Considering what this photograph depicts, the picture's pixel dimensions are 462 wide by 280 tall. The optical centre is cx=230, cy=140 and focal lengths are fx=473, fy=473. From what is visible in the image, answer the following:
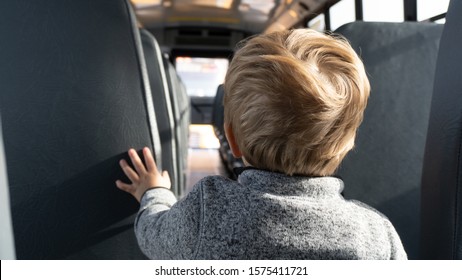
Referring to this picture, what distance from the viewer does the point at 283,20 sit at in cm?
979

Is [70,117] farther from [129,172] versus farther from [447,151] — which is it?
[447,151]

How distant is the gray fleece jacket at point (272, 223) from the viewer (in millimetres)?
678

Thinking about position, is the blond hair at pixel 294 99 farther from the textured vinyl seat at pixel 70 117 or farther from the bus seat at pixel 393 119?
the bus seat at pixel 393 119

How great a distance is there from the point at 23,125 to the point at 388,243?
0.65m

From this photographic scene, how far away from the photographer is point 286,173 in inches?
28.1

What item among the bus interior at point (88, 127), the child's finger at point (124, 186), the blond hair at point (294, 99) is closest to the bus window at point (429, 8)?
the bus interior at point (88, 127)

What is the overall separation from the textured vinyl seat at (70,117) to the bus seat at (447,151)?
0.50 metres

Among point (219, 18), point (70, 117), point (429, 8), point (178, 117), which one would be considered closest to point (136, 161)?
point (70, 117)

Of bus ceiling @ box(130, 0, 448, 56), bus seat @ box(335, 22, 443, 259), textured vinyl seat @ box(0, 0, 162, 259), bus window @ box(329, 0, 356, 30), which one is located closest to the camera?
textured vinyl seat @ box(0, 0, 162, 259)

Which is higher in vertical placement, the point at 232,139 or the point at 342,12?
the point at 232,139

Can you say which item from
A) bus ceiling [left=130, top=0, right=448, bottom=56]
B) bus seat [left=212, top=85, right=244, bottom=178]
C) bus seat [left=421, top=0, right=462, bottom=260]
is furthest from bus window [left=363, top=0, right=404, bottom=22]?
bus seat [left=421, top=0, right=462, bottom=260]

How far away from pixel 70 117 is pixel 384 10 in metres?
3.27

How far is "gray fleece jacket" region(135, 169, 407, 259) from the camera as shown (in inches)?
26.7

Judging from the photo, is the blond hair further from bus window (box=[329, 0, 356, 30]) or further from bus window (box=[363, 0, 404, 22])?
bus window (box=[329, 0, 356, 30])
